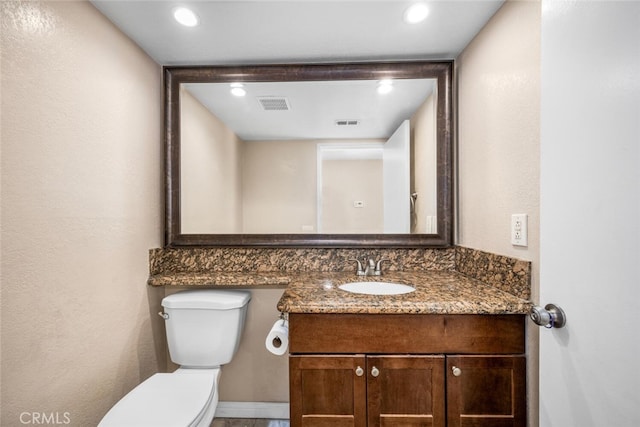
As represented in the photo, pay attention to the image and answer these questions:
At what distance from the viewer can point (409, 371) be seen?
112cm

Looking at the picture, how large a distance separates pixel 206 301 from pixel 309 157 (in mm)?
965

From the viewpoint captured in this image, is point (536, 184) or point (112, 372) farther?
point (112, 372)

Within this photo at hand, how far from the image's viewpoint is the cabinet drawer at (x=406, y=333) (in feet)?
3.67

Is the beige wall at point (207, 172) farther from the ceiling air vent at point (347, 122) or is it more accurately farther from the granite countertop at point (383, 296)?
the ceiling air vent at point (347, 122)

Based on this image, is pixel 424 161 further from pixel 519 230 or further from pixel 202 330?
pixel 202 330

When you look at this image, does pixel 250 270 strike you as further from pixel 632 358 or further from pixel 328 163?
pixel 632 358

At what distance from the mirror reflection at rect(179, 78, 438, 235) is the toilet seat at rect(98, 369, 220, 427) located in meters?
0.77

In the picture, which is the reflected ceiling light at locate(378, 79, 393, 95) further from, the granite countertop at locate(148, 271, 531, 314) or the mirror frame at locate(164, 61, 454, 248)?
the granite countertop at locate(148, 271, 531, 314)

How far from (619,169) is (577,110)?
7.1 inches

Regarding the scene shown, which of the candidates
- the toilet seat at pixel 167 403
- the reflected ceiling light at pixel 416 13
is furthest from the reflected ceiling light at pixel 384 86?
the toilet seat at pixel 167 403

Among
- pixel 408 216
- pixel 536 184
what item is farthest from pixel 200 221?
pixel 536 184

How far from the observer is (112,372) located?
1.33 m

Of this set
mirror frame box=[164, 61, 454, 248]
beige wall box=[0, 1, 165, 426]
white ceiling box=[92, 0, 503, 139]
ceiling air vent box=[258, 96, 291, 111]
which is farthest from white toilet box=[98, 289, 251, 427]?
ceiling air vent box=[258, 96, 291, 111]

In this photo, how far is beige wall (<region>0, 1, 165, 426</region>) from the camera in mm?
947
